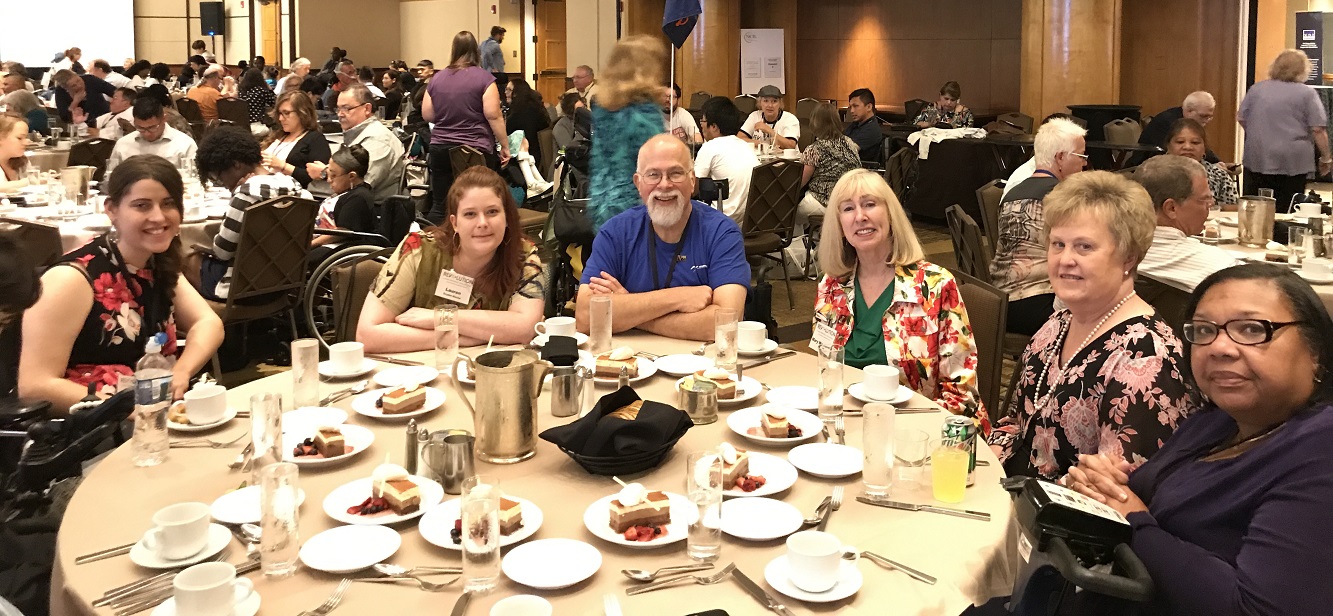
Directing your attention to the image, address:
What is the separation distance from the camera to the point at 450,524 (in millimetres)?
1779

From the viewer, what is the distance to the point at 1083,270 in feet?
8.03

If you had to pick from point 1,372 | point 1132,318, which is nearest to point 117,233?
point 1,372

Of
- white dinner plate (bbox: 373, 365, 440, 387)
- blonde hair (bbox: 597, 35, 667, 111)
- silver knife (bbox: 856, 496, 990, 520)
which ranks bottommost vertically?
silver knife (bbox: 856, 496, 990, 520)

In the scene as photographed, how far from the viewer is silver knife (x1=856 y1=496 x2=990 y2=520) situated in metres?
1.88

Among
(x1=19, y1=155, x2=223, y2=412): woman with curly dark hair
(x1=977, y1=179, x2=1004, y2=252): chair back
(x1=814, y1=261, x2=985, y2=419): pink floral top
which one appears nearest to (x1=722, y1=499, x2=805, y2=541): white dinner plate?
(x1=814, y1=261, x2=985, y2=419): pink floral top

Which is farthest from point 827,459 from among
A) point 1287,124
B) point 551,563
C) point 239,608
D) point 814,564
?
point 1287,124

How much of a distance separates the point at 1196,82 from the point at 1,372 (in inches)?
477

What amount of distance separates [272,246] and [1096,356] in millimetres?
3730

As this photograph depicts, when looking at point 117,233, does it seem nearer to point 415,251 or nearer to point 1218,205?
point 415,251

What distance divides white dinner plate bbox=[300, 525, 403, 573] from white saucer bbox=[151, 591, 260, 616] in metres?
0.12

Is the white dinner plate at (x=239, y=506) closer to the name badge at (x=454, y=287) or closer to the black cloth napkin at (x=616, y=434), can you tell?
the black cloth napkin at (x=616, y=434)

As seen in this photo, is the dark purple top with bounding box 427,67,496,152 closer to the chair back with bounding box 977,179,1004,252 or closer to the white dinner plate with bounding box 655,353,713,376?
the chair back with bounding box 977,179,1004,252

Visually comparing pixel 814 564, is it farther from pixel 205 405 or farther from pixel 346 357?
pixel 346 357

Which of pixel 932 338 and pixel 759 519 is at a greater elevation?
pixel 932 338
